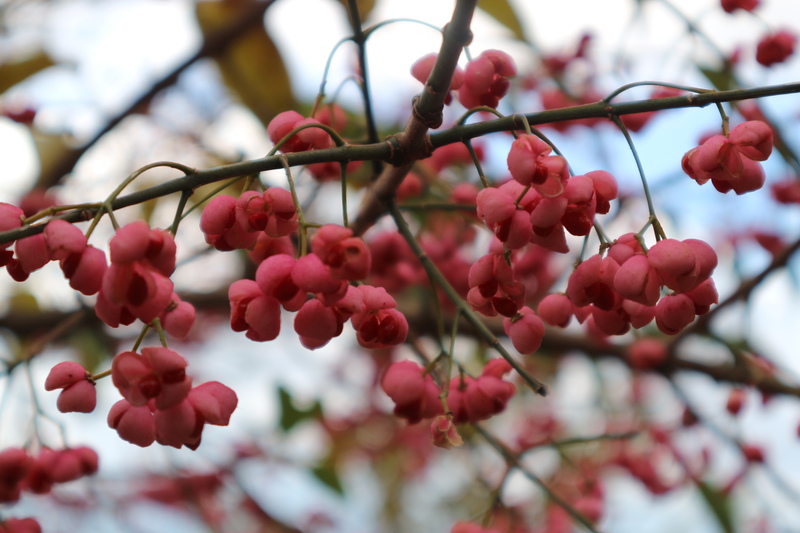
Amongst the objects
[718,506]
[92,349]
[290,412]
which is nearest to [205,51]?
[92,349]

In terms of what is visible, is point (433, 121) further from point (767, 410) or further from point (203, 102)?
point (203, 102)

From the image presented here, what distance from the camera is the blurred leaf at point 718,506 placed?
1.79 m

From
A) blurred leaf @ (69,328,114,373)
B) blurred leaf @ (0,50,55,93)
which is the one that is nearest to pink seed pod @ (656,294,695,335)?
blurred leaf @ (69,328,114,373)

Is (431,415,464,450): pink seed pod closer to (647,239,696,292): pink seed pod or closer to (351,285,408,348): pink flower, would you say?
(351,285,408,348): pink flower

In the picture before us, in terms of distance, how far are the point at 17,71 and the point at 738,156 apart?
180 centimetres

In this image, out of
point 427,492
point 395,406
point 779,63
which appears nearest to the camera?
point 395,406

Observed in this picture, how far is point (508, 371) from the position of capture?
2.66 feet

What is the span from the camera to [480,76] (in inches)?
29.5

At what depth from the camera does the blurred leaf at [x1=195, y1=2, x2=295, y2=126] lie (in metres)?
1.75

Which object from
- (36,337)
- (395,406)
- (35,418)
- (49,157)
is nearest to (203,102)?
(49,157)

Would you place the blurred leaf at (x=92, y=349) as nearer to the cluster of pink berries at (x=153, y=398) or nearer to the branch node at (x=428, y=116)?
the cluster of pink berries at (x=153, y=398)

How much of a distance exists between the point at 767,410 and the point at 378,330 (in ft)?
4.09

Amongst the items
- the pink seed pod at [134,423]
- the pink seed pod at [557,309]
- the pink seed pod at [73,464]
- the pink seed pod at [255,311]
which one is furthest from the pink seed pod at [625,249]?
the pink seed pod at [73,464]

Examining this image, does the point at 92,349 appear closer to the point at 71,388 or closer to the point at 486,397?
the point at 71,388
